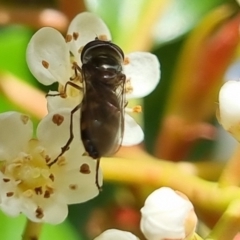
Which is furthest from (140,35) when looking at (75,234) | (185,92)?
(75,234)

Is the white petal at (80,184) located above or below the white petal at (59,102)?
below

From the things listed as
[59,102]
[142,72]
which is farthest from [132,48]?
[59,102]

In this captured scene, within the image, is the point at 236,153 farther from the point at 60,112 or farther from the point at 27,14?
the point at 27,14

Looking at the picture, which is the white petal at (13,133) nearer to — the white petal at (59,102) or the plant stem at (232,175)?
the white petal at (59,102)

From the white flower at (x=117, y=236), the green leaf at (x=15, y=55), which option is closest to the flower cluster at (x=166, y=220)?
the white flower at (x=117, y=236)

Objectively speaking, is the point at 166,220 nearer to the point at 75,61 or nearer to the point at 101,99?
the point at 101,99

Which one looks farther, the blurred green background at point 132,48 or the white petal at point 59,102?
the blurred green background at point 132,48

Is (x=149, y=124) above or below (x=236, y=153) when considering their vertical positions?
below
